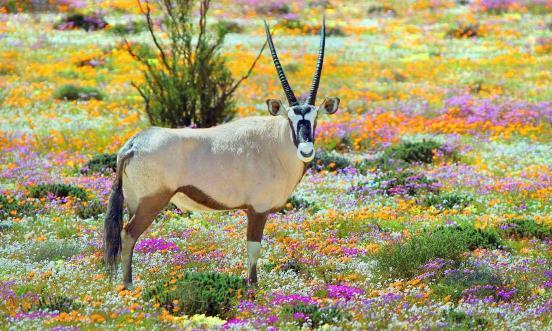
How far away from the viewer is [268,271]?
10.9m

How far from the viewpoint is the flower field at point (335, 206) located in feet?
29.9

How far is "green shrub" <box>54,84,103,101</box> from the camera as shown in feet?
82.4

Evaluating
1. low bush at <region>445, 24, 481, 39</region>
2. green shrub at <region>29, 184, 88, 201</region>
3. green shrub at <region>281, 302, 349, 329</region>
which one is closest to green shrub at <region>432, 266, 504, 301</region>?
green shrub at <region>281, 302, 349, 329</region>

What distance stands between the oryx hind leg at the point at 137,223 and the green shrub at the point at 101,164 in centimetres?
690

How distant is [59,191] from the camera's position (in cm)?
1471

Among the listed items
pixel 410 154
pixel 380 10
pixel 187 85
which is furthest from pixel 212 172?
pixel 380 10

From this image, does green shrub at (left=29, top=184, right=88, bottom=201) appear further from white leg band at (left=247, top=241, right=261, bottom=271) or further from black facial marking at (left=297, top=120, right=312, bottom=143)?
black facial marking at (left=297, top=120, right=312, bottom=143)

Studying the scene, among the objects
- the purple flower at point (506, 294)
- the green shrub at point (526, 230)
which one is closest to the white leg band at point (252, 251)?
the purple flower at point (506, 294)

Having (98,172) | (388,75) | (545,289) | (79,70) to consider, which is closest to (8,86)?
(79,70)

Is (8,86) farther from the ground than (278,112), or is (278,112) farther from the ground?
(278,112)

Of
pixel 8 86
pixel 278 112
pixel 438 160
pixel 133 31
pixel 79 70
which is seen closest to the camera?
pixel 278 112

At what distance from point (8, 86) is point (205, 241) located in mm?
16229

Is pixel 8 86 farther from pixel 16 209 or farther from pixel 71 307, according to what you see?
pixel 71 307

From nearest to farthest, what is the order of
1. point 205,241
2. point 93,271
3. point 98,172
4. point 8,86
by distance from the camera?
point 93,271 → point 205,241 → point 98,172 → point 8,86
